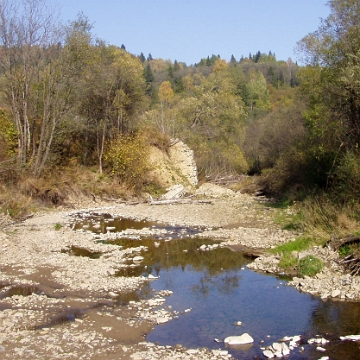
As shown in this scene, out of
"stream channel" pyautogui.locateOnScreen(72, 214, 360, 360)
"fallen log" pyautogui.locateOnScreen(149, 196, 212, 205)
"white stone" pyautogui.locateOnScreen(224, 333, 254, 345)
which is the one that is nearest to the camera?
"white stone" pyautogui.locateOnScreen(224, 333, 254, 345)

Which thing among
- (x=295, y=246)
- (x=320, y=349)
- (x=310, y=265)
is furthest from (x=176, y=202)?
(x=320, y=349)

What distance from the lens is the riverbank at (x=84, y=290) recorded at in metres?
9.02

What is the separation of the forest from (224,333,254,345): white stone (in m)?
8.22

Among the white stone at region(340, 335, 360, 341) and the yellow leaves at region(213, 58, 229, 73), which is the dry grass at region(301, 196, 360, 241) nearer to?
the white stone at region(340, 335, 360, 341)

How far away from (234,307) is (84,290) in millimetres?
4067

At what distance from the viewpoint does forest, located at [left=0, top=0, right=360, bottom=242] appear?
20.8 m

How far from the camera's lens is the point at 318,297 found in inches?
474

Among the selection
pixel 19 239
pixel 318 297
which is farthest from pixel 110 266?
pixel 318 297

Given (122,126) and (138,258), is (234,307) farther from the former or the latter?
(122,126)

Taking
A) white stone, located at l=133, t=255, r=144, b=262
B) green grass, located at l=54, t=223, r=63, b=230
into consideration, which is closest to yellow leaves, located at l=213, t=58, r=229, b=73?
green grass, located at l=54, t=223, r=63, b=230

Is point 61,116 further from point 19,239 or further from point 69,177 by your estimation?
point 19,239

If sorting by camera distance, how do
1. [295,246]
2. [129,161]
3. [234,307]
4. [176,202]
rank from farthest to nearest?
1. [129,161]
2. [176,202]
3. [295,246]
4. [234,307]

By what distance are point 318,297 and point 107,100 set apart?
25818mm

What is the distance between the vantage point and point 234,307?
11.5m
